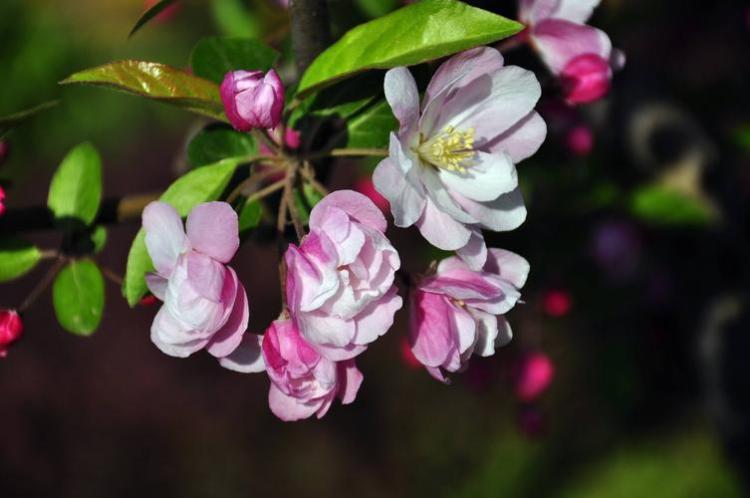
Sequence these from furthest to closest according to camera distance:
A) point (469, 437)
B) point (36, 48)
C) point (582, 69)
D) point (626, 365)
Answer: point (36, 48)
point (469, 437)
point (626, 365)
point (582, 69)

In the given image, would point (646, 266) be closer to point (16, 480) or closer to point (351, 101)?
point (351, 101)

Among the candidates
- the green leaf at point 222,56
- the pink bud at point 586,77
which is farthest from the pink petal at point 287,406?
the pink bud at point 586,77

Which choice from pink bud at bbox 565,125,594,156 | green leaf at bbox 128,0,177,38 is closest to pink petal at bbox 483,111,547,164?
green leaf at bbox 128,0,177,38

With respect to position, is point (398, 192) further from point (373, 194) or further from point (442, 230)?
point (373, 194)

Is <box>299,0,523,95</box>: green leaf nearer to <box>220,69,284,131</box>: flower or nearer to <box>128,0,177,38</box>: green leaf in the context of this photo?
<box>220,69,284,131</box>: flower

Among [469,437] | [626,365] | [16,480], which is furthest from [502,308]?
[16,480]

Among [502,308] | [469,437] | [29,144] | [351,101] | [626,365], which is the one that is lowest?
[469,437]

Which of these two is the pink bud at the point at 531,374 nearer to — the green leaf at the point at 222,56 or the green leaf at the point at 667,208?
the green leaf at the point at 667,208
